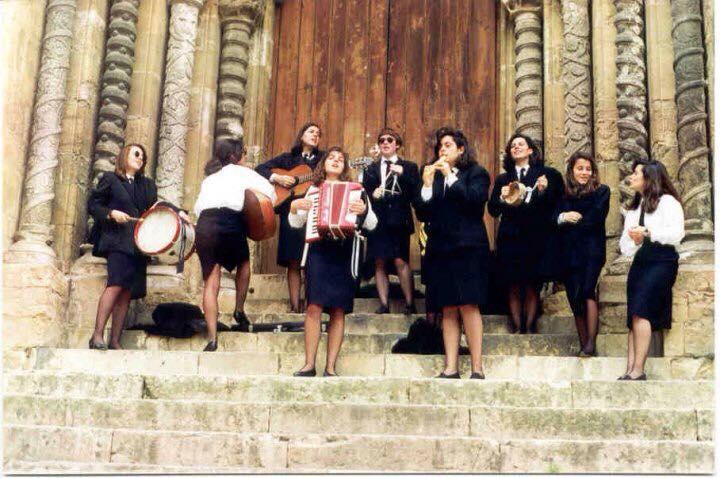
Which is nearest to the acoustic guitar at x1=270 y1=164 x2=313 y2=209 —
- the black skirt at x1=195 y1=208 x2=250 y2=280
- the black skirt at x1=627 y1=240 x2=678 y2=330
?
the black skirt at x1=195 y1=208 x2=250 y2=280

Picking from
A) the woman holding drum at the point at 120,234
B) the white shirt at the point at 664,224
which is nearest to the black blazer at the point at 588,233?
the white shirt at the point at 664,224

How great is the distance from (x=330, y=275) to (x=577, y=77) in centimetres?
380

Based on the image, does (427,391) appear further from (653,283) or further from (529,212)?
(529,212)

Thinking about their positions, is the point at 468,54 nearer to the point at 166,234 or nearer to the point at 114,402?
the point at 166,234

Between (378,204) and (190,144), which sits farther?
(190,144)

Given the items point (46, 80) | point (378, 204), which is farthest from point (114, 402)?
point (46, 80)

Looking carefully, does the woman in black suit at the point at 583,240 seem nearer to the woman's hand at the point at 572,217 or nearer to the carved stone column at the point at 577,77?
the woman's hand at the point at 572,217

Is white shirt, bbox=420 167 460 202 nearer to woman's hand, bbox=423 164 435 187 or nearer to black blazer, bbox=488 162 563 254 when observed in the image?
woman's hand, bbox=423 164 435 187

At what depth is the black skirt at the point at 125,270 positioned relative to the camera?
8141mm

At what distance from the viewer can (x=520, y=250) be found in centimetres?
812

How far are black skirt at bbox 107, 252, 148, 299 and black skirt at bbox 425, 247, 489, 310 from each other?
236 centimetres

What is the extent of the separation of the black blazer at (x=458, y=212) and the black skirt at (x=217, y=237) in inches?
55.3

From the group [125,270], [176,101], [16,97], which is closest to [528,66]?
[176,101]

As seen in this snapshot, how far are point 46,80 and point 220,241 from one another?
2.65 meters
